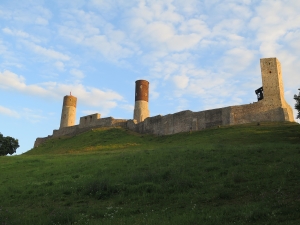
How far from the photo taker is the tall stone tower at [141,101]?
204ft

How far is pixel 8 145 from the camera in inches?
2554

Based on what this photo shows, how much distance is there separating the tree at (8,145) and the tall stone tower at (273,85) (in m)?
50.6

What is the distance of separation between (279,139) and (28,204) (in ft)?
81.4

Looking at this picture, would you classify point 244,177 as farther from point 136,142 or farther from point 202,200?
point 136,142

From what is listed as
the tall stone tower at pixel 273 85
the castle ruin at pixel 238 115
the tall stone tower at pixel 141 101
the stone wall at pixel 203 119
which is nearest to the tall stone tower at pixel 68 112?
the stone wall at pixel 203 119

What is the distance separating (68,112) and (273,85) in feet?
153

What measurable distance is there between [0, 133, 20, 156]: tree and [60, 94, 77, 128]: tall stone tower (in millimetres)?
10923

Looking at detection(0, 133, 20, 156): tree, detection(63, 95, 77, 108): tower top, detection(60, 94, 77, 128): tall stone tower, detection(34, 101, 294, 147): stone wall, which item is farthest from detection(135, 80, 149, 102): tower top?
detection(0, 133, 20, 156): tree

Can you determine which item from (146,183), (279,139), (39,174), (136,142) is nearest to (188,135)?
(136,142)

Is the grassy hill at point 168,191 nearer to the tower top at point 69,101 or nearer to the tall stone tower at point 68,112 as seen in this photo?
the tall stone tower at point 68,112

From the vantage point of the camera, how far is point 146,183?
14305 millimetres

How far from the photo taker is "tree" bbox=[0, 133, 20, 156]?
63.8 metres

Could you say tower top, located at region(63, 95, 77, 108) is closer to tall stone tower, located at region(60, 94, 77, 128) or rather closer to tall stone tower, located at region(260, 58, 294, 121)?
tall stone tower, located at region(60, 94, 77, 128)

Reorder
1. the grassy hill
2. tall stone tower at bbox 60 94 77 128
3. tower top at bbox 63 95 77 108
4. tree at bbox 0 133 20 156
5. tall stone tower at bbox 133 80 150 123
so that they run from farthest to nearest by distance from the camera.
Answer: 1. tower top at bbox 63 95 77 108
2. tall stone tower at bbox 60 94 77 128
3. tree at bbox 0 133 20 156
4. tall stone tower at bbox 133 80 150 123
5. the grassy hill
